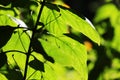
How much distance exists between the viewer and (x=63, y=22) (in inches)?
49.8

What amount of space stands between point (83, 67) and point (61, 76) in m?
1.75

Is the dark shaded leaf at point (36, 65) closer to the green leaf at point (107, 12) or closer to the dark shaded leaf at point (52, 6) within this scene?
the dark shaded leaf at point (52, 6)

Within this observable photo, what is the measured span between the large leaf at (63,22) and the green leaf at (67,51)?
30 mm

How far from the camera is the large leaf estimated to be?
1.23m

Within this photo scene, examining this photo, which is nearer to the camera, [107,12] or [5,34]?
[5,34]

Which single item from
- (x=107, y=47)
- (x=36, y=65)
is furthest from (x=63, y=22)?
(x=107, y=47)

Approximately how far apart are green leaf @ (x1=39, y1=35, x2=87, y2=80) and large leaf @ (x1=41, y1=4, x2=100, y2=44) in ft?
0.10

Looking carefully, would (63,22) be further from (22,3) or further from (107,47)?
(107,47)

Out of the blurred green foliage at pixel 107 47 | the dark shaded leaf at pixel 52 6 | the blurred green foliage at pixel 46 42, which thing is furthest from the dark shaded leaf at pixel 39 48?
the blurred green foliage at pixel 107 47

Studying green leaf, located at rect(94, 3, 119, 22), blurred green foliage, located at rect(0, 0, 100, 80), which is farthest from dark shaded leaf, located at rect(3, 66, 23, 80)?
green leaf, located at rect(94, 3, 119, 22)

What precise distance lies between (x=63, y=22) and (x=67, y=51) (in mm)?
88

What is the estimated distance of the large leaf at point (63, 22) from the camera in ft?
4.04

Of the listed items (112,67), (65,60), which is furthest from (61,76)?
(65,60)

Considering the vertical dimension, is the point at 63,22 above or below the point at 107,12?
above
